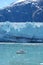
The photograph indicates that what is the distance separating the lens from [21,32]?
934 cm

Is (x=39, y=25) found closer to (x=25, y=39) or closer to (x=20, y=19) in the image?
(x=25, y=39)

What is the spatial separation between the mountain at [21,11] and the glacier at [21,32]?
84.4 inches

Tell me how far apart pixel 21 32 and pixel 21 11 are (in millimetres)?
2874

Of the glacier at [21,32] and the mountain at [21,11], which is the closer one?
the glacier at [21,32]

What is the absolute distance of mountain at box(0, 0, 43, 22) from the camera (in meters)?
11.5

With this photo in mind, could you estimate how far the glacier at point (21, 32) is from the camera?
29.5ft

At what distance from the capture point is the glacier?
29.5 ft

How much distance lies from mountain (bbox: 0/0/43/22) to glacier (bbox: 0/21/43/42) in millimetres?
2144

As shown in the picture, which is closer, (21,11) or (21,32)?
(21,32)

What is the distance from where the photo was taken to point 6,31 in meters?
9.03

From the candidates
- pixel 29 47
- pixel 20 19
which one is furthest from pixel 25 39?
pixel 20 19

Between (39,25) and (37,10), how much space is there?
233 cm

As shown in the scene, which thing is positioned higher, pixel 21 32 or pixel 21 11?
pixel 21 11

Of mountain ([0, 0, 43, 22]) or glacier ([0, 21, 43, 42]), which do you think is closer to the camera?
glacier ([0, 21, 43, 42])
